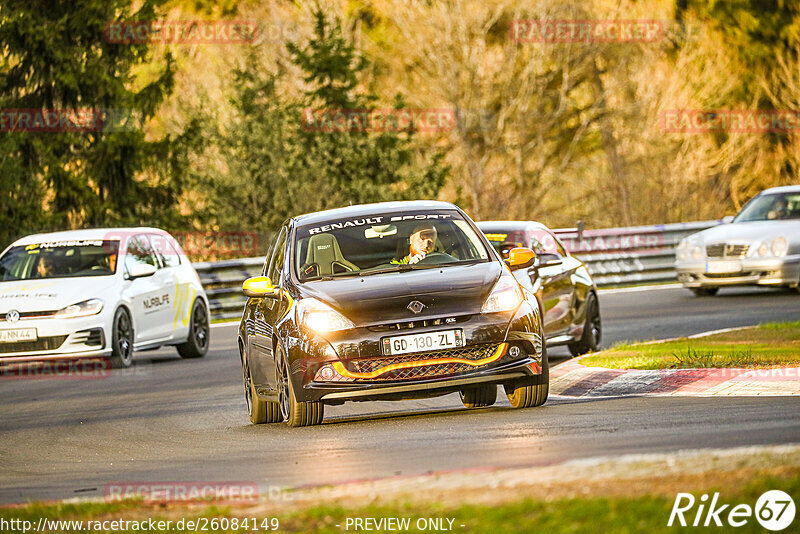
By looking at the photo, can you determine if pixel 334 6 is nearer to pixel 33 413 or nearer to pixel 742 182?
pixel 742 182

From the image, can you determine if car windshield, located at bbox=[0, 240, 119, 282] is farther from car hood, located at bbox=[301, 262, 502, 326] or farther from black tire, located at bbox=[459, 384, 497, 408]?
car hood, located at bbox=[301, 262, 502, 326]

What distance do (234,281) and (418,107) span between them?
15.0 meters

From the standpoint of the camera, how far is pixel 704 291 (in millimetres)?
26000

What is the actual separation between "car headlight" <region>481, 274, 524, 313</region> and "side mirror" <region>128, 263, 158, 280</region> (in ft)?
29.5

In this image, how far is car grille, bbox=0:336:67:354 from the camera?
712 inches

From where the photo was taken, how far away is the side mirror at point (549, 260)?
1675 centimetres

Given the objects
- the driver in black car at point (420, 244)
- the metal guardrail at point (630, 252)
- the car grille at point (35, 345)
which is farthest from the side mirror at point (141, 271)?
the metal guardrail at point (630, 252)

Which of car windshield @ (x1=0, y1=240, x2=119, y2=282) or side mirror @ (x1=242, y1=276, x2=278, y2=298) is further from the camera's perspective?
car windshield @ (x1=0, y1=240, x2=119, y2=282)

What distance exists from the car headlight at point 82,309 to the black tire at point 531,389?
7911 millimetres

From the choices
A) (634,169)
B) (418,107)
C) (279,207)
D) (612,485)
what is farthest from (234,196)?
(612,485)

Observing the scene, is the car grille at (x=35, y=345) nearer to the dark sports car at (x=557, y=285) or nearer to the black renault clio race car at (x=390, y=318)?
the dark sports car at (x=557, y=285)

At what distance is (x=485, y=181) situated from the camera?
4400 cm

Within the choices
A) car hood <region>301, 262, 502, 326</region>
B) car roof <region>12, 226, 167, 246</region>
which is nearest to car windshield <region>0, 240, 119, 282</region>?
car roof <region>12, 226, 167, 246</region>

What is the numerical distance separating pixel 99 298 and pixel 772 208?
1150cm
